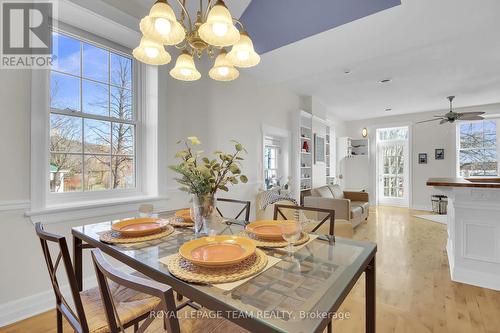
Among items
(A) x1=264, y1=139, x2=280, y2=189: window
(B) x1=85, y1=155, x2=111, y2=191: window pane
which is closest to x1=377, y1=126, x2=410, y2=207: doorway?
(A) x1=264, y1=139, x2=280, y2=189: window

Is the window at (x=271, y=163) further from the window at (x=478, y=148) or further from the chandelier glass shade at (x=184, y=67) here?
the window at (x=478, y=148)

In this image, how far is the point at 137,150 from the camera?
2.59 m

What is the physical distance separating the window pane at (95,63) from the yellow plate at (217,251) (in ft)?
6.79

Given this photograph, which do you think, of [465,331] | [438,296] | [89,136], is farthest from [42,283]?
[438,296]

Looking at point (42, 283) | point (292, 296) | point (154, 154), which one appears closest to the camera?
point (292, 296)

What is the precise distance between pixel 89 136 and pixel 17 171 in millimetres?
614

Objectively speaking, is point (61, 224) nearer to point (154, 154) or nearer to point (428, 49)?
point (154, 154)

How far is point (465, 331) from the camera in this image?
1708 mm

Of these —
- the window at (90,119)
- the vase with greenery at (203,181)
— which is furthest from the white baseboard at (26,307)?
the vase with greenery at (203,181)

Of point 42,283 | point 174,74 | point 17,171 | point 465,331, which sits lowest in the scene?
point 465,331

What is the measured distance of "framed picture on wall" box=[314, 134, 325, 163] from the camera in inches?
211

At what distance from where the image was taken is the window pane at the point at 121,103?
2410 millimetres

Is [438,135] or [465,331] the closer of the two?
[465,331]

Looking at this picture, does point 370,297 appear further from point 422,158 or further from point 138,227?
point 422,158
